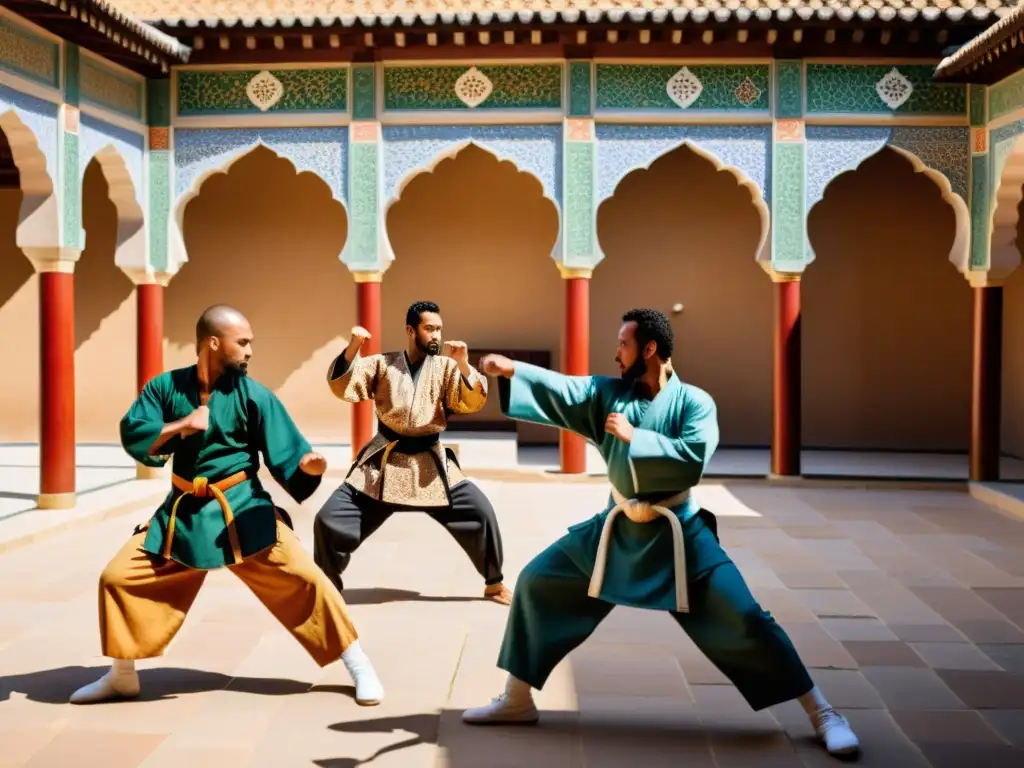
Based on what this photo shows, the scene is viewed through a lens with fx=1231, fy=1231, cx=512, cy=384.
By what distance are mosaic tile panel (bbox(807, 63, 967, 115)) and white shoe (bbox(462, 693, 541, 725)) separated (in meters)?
7.70

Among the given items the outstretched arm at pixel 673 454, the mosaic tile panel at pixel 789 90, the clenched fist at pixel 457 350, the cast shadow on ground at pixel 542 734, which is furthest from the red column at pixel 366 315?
the outstretched arm at pixel 673 454

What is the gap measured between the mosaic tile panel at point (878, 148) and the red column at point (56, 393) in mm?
6212

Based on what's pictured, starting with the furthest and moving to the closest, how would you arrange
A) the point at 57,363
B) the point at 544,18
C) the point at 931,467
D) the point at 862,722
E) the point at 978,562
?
the point at 931,467
the point at 544,18
the point at 57,363
the point at 978,562
the point at 862,722

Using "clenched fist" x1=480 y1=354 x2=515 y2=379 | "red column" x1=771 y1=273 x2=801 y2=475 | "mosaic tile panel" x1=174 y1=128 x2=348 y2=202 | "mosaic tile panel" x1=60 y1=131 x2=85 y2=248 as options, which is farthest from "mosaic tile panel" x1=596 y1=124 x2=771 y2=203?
"clenched fist" x1=480 y1=354 x2=515 y2=379

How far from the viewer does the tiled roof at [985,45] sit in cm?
859

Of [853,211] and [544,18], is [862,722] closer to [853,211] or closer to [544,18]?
[544,18]

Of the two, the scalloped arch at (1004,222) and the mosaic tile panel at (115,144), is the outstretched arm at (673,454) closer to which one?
the mosaic tile panel at (115,144)

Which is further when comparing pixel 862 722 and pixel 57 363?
pixel 57 363

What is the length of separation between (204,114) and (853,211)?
6.90m

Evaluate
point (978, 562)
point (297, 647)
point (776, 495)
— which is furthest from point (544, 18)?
point (297, 647)

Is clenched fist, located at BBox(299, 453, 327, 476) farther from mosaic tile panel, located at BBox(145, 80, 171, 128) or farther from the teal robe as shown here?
mosaic tile panel, located at BBox(145, 80, 171, 128)

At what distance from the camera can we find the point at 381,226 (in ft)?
35.6

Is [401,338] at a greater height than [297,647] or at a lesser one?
greater

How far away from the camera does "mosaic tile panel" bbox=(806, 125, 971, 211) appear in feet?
34.6
